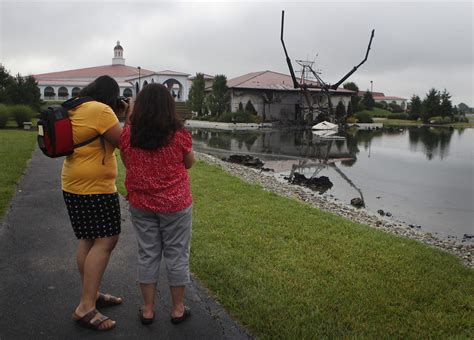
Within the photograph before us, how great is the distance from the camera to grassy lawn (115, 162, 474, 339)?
3246 millimetres

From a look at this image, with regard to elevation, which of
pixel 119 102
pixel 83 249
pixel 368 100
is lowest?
→ pixel 83 249

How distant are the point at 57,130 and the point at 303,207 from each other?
5613 mm

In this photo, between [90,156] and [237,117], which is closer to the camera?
[90,156]

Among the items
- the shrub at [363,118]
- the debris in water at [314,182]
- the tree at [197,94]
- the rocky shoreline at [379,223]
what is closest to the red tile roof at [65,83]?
the tree at [197,94]

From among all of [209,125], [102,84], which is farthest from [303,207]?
[209,125]

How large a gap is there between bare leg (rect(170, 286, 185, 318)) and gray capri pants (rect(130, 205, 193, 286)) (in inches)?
1.8

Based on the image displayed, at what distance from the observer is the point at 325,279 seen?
409 cm

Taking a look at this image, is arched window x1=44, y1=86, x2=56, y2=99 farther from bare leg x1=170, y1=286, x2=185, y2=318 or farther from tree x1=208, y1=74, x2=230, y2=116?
bare leg x1=170, y1=286, x2=185, y2=318

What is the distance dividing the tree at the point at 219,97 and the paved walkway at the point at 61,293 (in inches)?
1658

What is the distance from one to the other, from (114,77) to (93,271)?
65839mm

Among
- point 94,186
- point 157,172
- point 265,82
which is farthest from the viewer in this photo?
point 265,82

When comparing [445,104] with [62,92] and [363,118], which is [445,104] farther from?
[62,92]

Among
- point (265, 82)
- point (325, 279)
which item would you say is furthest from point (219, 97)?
point (325, 279)

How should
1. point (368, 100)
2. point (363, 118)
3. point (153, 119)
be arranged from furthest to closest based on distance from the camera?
point (368, 100) < point (363, 118) < point (153, 119)
